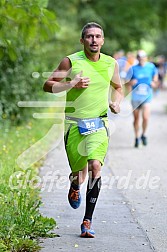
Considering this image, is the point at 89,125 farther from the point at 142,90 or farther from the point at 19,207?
the point at 142,90

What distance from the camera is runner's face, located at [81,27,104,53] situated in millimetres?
7184

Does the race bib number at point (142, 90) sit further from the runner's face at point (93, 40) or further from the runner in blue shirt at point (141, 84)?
the runner's face at point (93, 40)

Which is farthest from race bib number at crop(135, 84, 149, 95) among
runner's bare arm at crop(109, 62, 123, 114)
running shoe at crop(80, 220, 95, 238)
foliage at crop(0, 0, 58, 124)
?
running shoe at crop(80, 220, 95, 238)

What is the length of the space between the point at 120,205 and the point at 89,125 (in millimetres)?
1877

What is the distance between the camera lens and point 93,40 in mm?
7199

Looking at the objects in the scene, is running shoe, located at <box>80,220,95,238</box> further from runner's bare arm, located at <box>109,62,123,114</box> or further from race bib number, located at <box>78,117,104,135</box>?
runner's bare arm, located at <box>109,62,123,114</box>

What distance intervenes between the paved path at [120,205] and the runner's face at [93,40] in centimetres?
184

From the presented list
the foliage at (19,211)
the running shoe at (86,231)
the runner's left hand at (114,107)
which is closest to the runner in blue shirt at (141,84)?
the foliage at (19,211)

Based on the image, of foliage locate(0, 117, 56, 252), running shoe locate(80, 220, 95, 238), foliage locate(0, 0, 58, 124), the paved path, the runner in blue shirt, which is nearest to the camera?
foliage locate(0, 117, 56, 252)

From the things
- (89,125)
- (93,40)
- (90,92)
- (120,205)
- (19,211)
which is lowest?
(120,205)

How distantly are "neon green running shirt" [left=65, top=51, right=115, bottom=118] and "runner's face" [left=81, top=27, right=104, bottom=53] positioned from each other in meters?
0.13

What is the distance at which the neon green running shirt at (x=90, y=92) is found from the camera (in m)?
7.18

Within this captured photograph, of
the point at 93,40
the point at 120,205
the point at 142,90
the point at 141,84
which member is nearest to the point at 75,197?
the point at 120,205

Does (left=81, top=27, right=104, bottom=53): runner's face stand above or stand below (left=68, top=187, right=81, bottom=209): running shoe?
above
